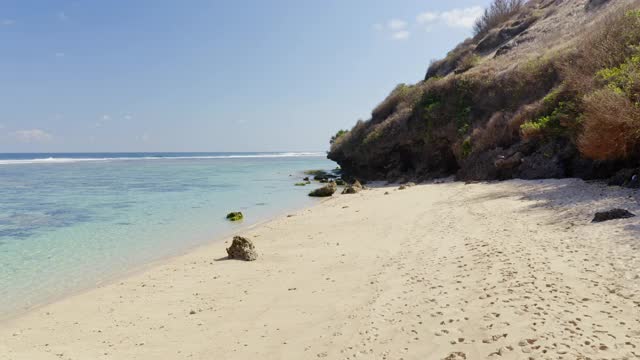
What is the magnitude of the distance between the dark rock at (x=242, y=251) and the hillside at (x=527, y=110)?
10594 millimetres

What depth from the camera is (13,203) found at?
26062 millimetres

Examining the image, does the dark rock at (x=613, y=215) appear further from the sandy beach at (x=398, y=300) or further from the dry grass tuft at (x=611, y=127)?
the dry grass tuft at (x=611, y=127)

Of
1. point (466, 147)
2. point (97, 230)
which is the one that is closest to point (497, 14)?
point (466, 147)

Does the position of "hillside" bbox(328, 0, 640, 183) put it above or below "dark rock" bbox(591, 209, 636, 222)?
above

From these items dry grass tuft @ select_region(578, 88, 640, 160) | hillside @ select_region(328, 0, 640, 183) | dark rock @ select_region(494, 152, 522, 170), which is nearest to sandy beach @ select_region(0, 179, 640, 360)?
dry grass tuft @ select_region(578, 88, 640, 160)

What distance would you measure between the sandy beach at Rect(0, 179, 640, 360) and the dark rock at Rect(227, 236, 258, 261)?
34 centimetres

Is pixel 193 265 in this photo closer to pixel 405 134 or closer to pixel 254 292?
pixel 254 292

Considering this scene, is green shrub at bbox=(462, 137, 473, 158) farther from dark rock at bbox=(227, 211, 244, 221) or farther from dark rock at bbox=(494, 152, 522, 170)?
dark rock at bbox=(227, 211, 244, 221)

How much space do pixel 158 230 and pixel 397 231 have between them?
9.99 metres

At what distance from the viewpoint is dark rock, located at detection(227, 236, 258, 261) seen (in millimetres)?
11211

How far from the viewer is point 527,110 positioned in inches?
826

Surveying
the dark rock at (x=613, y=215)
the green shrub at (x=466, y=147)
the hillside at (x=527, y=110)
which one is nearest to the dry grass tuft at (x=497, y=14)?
the hillside at (x=527, y=110)

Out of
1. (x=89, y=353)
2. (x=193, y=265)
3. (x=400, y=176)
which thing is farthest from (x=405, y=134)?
(x=89, y=353)

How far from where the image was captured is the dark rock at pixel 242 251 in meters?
11.2
